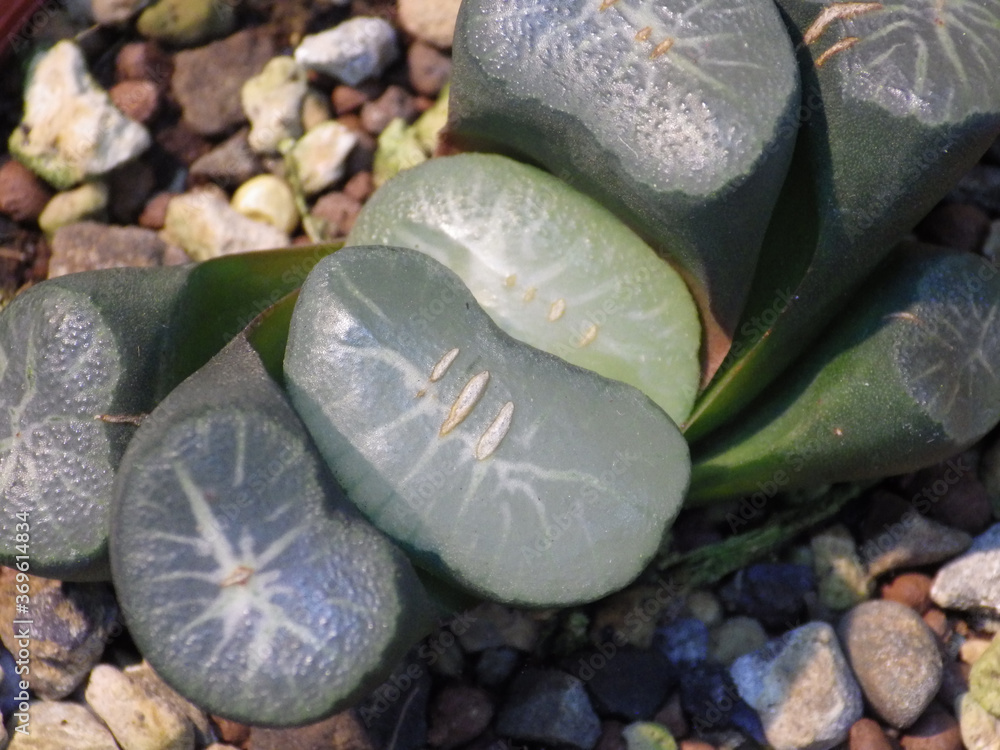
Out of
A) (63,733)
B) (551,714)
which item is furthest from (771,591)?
(63,733)

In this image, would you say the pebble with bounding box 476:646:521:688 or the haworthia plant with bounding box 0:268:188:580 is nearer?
the haworthia plant with bounding box 0:268:188:580

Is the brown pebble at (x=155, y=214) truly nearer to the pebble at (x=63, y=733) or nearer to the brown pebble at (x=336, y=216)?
the brown pebble at (x=336, y=216)

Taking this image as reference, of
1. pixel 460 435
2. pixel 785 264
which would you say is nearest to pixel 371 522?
pixel 460 435

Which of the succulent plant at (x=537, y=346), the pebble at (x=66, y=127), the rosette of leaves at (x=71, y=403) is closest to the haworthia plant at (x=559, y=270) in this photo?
the succulent plant at (x=537, y=346)

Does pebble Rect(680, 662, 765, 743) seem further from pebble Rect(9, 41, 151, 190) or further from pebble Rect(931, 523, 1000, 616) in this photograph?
pebble Rect(9, 41, 151, 190)

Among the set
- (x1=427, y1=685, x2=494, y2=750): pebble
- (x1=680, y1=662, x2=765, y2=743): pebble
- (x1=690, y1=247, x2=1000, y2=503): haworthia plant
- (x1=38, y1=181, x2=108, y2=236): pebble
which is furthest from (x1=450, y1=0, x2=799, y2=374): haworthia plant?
(x1=38, y1=181, x2=108, y2=236): pebble

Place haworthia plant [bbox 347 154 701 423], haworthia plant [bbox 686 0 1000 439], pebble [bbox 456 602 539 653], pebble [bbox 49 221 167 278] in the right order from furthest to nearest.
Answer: pebble [bbox 49 221 167 278] < pebble [bbox 456 602 539 653] < haworthia plant [bbox 347 154 701 423] < haworthia plant [bbox 686 0 1000 439]

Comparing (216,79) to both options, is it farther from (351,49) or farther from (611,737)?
(611,737)
